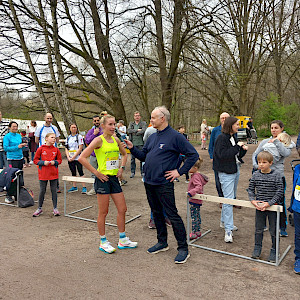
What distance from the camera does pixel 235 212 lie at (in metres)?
6.12

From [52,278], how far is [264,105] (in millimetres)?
26521

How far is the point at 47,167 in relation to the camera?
6.09 metres

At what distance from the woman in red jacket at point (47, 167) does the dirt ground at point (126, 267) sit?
449 millimetres

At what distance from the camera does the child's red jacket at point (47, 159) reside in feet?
19.9

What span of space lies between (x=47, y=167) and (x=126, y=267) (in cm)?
303

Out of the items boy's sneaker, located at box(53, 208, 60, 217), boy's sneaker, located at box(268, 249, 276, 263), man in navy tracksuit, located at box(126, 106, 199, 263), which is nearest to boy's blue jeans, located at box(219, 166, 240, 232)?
boy's sneaker, located at box(268, 249, 276, 263)

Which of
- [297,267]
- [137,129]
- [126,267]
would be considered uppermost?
[137,129]

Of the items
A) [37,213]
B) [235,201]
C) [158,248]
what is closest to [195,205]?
[235,201]

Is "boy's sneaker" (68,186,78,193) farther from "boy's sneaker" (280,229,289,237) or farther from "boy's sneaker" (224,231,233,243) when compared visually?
"boy's sneaker" (280,229,289,237)

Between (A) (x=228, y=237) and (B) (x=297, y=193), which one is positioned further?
(A) (x=228, y=237)

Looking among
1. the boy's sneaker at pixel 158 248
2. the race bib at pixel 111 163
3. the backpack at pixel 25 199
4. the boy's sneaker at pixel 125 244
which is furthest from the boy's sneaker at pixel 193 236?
the backpack at pixel 25 199

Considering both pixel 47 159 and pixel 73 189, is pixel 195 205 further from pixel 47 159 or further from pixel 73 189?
pixel 73 189

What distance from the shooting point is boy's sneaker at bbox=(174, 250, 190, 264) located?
3.95 m

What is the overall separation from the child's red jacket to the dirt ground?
0.87m
